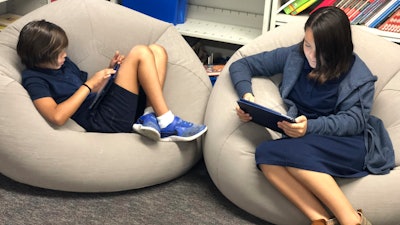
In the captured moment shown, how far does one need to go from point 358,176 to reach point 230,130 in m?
0.52

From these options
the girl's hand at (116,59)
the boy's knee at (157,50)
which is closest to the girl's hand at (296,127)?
the boy's knee at (157,50)

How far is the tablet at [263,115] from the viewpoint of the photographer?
5.46ft

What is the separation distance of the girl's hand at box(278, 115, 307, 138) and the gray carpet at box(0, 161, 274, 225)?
41 centimetres

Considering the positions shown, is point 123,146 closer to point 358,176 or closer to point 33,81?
point 33,81

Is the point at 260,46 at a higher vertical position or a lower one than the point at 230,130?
higher

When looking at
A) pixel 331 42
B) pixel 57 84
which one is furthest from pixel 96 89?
pixel 331 42

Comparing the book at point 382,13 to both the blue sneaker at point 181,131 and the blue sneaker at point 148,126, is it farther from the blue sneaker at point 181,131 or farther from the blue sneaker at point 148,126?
the blue sneaker at point 148,126

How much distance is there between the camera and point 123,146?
6.37ft

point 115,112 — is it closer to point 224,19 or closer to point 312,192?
point 312,192

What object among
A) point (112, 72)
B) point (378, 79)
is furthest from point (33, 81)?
point (378, 79)

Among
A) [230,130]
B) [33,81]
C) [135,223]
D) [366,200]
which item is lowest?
[135,223]

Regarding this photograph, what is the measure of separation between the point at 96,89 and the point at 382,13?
148 centimetres

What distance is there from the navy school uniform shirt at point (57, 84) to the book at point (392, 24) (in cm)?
150

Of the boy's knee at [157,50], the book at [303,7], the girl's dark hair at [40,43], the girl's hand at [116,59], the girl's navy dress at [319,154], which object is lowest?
the girl's navy dress at [319,154]
